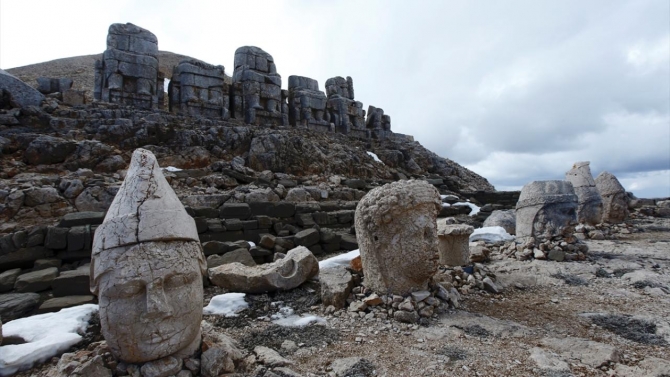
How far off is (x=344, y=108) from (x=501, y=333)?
19.0m

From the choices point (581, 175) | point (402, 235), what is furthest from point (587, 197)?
point (402, 235)

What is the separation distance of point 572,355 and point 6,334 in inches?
202

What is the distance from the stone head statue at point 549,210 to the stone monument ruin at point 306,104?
13907 millimetres

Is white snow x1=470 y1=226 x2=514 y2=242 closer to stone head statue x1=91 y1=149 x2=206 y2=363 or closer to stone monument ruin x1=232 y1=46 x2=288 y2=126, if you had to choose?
stone head statue x1=91 y1=149 x2=206 y2=363

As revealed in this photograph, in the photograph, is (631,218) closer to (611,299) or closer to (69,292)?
(611,299)

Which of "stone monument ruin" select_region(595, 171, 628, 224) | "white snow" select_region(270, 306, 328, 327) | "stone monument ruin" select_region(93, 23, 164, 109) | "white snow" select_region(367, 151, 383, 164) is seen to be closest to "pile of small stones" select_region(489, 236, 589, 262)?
"white snow" select_region(270, 306, 328, 327)

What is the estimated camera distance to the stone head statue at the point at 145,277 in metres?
2.49

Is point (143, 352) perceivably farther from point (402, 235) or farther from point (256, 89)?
point (256, 89)

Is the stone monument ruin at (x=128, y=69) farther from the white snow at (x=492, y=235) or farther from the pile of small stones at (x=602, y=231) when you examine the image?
the pile of small stones at (x=602, y=231)


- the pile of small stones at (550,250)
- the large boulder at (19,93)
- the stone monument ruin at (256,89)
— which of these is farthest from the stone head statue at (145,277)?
the stone monument ruin at (256,89)

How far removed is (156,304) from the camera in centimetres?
246

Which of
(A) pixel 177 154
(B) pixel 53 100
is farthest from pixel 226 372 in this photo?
(B) pixel 53 100

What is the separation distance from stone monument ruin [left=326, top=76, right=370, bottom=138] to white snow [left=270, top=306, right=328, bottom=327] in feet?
57.1

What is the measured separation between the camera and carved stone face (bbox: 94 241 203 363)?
8.14ft
